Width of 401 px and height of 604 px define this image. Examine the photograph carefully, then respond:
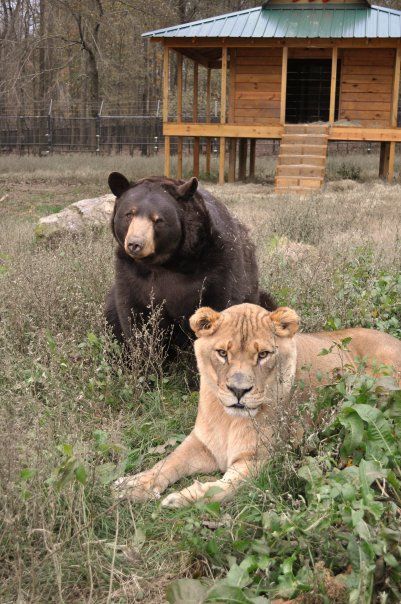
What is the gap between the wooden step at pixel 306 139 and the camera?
66.9 ft

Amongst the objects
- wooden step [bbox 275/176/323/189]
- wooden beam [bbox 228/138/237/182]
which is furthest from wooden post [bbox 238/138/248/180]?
wooden step [bbox 275/176/323/189]

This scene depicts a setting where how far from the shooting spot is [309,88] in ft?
90.4

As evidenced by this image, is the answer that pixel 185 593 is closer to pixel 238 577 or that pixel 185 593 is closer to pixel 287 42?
pixel 238 577

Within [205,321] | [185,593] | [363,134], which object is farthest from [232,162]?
[185,593]

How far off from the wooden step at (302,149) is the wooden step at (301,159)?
0.26 metres

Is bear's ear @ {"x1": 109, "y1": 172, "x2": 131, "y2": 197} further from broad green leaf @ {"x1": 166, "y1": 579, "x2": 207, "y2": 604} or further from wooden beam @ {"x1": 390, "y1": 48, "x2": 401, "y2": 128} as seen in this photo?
wooden beam @ {"x1": 390, "y1": 48, "x2": 401, "y2": 128}

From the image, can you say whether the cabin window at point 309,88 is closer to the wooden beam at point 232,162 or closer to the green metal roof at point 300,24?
the green metal roof at point 300,24

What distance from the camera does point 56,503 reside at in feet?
10.9

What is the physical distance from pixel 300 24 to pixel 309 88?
5775mm

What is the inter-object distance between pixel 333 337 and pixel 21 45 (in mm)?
34764

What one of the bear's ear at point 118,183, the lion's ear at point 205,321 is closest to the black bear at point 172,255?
the bear's ear at point 118,183

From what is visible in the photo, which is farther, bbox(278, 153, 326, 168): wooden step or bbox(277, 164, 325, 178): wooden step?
bbox(278, 153, 326, 168): wooden step

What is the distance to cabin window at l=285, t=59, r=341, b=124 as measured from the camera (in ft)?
89.4

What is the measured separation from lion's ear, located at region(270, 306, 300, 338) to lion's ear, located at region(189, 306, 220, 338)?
300 millimetres
